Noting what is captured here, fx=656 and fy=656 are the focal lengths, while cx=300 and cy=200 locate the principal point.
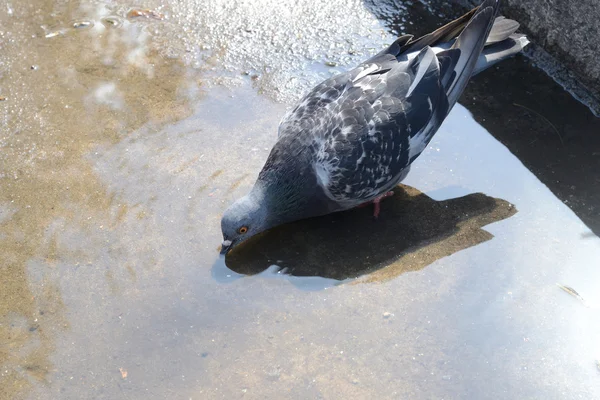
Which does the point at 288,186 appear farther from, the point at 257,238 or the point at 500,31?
the point at 500,31

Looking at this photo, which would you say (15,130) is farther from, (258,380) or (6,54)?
(258,380)

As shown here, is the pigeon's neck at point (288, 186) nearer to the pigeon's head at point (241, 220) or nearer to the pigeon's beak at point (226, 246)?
the pigeon's head at point (241, 220)

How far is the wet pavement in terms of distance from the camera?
11.7 feet

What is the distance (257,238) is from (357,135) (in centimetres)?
97

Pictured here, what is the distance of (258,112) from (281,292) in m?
1.72

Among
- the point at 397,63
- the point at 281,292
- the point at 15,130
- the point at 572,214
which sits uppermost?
the point at 397,63

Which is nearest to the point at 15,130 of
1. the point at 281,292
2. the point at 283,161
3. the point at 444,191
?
the point at 283,161

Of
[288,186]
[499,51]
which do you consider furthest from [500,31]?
[288,186]

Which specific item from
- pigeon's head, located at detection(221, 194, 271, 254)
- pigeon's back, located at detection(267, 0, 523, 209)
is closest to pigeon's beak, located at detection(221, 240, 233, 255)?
pigeon's head, located at detection(221, 194, 271, 254)

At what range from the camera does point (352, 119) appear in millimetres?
4238

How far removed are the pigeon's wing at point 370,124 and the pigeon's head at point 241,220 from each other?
0.47 metres

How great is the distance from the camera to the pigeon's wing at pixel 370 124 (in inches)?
167

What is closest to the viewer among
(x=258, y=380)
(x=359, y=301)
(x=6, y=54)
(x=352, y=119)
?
(x=258, y=380)

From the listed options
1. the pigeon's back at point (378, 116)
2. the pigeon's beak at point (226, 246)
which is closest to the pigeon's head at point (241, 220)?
the pigeon's beak at point (226, 246)
